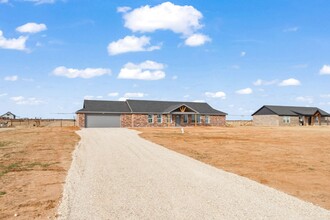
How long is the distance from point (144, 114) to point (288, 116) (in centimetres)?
3345

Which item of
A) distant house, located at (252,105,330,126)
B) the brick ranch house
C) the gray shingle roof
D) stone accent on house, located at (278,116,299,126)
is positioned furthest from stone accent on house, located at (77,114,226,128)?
stone accent on house, located at (278,116,299,126)

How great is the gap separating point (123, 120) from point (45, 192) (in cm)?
4364

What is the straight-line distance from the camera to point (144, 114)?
53969mm

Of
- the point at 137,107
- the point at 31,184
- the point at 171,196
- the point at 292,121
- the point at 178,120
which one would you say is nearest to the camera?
the point at 171,196

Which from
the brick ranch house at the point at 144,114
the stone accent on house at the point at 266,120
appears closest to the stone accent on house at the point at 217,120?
the brick ranch house at the point at 144,114

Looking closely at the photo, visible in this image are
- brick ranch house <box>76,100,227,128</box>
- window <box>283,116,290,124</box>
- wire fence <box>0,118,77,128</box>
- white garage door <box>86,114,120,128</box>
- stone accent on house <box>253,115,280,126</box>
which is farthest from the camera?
window <box>283,116,290,124</box>

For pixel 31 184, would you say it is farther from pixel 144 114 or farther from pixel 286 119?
pixel 286 119

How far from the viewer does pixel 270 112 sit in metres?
69.0

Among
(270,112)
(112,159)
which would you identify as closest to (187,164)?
(112,159)

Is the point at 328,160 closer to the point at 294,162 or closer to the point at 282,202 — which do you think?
the point at 294,162

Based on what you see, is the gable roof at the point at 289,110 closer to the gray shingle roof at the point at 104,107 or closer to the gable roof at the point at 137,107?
the gable roof at the point at 137,107

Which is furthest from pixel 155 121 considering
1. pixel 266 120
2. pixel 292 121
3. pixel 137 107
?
pixel 292 121

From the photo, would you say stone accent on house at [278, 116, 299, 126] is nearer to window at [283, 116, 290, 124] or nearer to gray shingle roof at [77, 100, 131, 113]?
window at [283, 116, 290, 124]

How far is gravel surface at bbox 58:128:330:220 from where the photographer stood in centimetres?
712
